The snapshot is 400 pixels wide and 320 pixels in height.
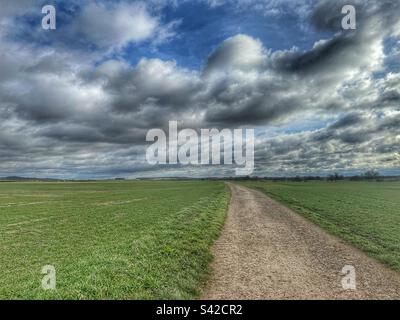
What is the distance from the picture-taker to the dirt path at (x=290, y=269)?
10188 millimetres

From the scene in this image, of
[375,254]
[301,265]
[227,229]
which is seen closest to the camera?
[301,265]

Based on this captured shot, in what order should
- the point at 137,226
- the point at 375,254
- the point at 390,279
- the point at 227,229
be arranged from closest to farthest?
1. the point at 390,279
2. the point at 375,254
3. the point at 227,229
4. the point at 137,226

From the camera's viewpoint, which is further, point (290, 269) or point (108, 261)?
point (108, 261)

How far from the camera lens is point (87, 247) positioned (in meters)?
19.5

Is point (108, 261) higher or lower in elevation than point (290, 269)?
higher

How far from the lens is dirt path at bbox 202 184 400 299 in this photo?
1019 centimetres

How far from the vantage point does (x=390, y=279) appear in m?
11.8

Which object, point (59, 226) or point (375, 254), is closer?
point (375, 254)

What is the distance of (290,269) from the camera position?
12.7 m
